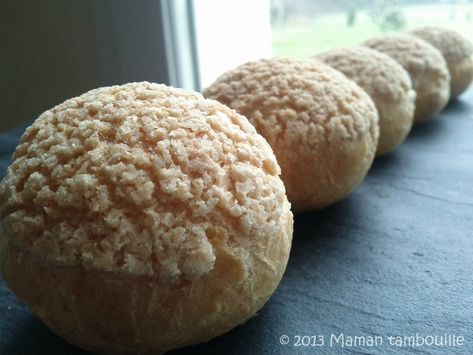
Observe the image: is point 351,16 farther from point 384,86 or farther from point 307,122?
point 307,122

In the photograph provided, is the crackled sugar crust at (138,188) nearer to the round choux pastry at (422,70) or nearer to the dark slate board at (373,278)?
the dark slate board at (373,278)

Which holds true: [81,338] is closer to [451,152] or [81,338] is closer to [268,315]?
[268,315]

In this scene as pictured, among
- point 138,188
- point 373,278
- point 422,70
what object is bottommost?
point 373,278

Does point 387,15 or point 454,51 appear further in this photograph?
point 387,15

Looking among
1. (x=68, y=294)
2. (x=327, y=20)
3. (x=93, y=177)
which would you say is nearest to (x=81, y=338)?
(x=68, y=294)

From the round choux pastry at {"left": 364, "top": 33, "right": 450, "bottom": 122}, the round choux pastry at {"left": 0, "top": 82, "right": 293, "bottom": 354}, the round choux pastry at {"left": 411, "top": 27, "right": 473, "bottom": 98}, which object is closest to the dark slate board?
the round choux pastry at {"left": 0, "top": 82, "right": 293, "bottom": 354}

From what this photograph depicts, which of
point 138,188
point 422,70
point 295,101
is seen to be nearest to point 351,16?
point 422,70
